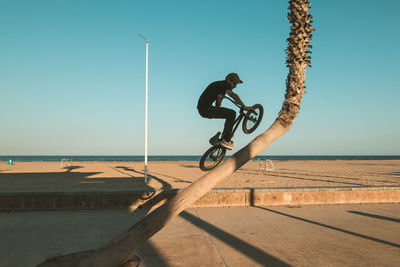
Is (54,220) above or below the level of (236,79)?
below

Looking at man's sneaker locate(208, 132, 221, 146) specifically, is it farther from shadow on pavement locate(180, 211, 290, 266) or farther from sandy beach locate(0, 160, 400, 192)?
sandy beach locate(0, 160, 400, 192)

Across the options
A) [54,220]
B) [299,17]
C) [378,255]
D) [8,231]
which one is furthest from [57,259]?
[299,17]

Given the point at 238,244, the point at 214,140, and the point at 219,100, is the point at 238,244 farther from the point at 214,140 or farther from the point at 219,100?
the point at 219,100

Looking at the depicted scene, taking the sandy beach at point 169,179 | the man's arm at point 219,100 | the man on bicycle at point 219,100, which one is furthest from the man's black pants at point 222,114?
the sandy beach at point 169,179

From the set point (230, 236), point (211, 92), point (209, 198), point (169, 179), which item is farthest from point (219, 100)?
point (169, 179)

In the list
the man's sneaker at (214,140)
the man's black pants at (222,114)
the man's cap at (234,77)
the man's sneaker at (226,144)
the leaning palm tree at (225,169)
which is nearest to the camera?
the leaning palm tree at (225,169)

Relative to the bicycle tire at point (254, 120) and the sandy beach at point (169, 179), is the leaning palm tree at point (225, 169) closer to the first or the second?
the bicycle tire at point (254, 120)

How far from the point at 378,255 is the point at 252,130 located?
128 inches

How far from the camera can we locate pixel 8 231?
6.26 metres

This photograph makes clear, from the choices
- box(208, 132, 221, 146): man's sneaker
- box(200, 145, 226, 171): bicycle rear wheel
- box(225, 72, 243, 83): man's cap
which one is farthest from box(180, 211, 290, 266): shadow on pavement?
box(225, 72, 243, 83): man's cap

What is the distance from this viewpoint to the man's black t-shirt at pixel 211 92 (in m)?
4.57

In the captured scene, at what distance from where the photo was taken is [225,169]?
425 centimetres

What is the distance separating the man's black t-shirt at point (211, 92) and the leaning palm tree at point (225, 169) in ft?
3.41

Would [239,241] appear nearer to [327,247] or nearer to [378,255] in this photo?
[327,247]
